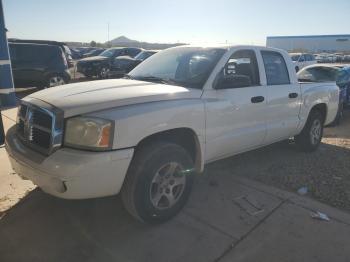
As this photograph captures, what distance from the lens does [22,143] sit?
137 inches

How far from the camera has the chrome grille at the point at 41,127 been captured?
3049 mm

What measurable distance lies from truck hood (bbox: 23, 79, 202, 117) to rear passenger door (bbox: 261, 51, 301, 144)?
4.89ft

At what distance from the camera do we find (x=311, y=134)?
617 centimetres

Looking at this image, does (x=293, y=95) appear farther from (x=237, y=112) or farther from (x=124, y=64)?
(x=124, y=64)

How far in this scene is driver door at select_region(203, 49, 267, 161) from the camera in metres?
3.98

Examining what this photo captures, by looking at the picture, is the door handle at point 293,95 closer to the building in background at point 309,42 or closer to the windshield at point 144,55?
the windshield at point 144,55

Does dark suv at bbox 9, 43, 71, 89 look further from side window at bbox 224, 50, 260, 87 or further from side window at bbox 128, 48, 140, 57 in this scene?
side window at bbox 224, 50, 260, 87

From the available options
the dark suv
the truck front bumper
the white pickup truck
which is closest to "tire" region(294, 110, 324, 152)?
the white pickup truck

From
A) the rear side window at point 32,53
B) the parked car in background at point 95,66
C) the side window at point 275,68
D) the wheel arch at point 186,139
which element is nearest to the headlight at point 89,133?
the wheel arch at point 186,139

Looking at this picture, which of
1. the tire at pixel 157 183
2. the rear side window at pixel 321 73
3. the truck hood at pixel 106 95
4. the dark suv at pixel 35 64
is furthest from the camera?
the dark suv at pixel 35 64

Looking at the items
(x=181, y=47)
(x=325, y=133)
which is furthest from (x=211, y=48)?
(x=325, y=133)

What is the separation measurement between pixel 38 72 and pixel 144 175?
10606mm

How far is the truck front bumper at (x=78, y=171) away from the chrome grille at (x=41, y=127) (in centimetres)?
9

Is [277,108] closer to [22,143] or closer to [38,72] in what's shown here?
[22,143]
